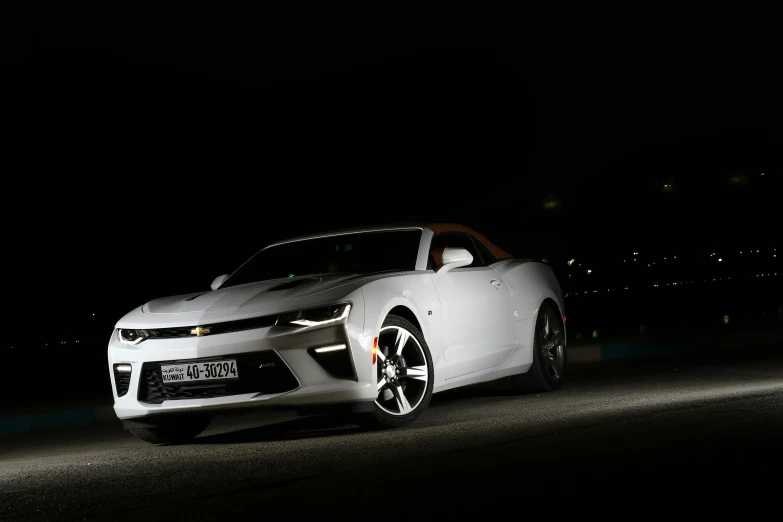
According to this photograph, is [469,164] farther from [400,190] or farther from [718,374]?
[718,374]

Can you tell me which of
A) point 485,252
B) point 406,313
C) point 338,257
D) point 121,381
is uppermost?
point 338,257

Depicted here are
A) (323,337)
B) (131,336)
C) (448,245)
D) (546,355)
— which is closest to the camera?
(323,337)

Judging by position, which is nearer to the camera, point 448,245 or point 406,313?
point 406,313

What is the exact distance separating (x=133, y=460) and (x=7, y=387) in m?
11.4

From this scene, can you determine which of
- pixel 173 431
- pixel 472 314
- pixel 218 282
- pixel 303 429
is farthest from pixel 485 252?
pixel 173 431

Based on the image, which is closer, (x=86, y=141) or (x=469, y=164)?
(x=86, y=141)

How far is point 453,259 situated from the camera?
8.50 meters

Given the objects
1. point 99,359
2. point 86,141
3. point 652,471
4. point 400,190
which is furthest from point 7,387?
point 400,190

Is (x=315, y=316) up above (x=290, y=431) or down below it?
above

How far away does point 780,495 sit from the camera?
4.64 meters

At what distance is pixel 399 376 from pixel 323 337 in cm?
75

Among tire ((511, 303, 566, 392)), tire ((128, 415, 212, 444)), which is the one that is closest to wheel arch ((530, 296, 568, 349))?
tire ((511, 303, 566, 392))

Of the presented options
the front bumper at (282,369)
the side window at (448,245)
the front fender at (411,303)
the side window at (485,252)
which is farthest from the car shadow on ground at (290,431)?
the side window at (485,252)

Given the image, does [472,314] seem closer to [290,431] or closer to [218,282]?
[290,431]
